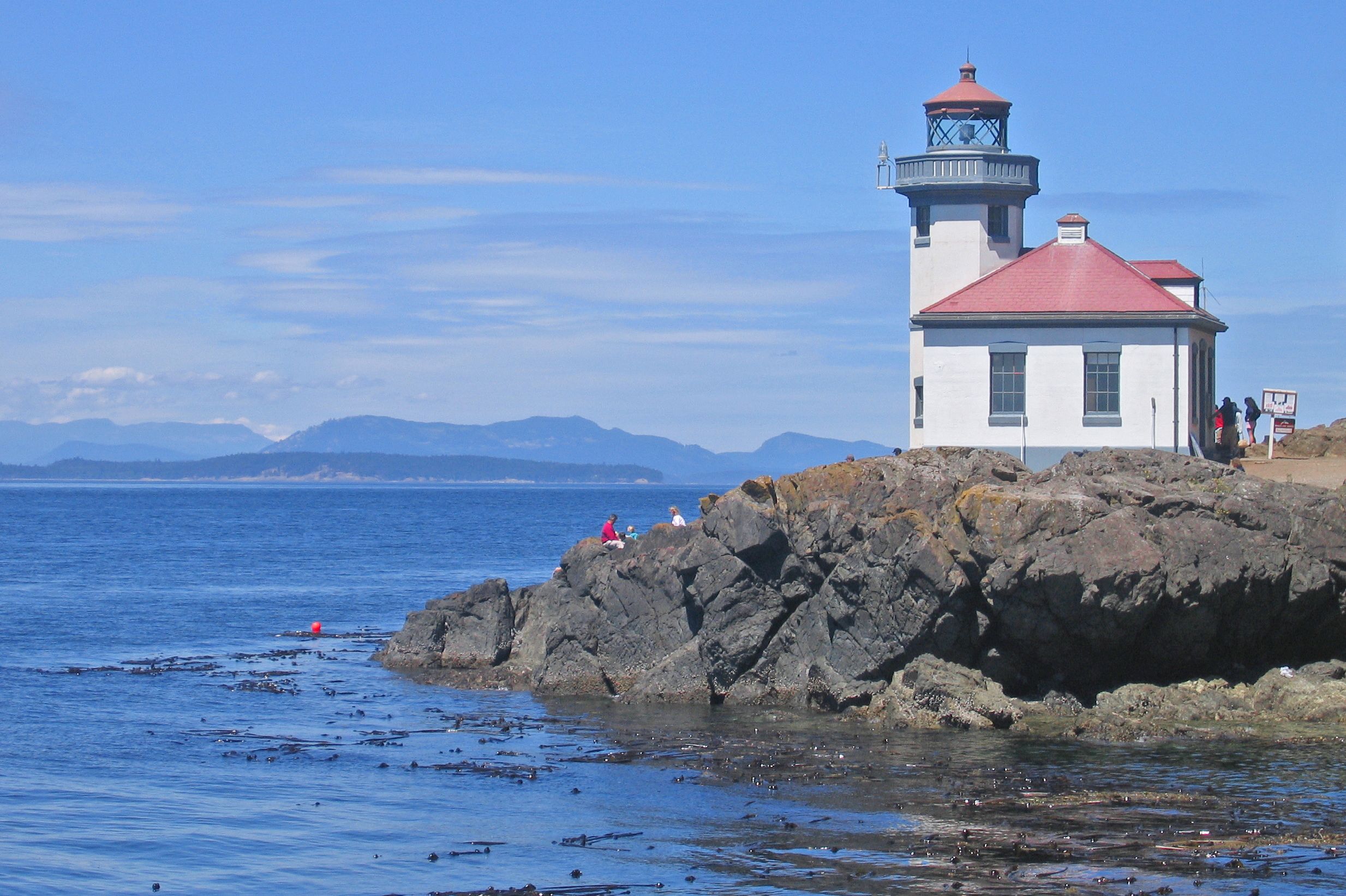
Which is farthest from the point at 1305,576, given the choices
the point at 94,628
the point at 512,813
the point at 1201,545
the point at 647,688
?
the point at 94,628

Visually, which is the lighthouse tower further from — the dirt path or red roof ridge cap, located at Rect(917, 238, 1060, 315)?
the dirt path

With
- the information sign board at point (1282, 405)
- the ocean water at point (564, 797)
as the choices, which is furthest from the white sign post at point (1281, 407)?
the ocean water at point (564, 797)

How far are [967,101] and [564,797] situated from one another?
88.0 feet

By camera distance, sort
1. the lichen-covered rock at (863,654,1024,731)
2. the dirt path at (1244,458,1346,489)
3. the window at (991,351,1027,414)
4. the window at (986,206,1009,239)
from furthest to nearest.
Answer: the window at (986,206,1009,239) < the window at (991,351,1027,414) < the dirt path at (1244,458,1346,489) < the lichen-covered rock at (863,654,1024,731)

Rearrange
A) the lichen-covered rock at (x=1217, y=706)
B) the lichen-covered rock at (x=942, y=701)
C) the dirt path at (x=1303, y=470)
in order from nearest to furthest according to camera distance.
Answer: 1. the lichen-covered rock at (x=1217, y=706)
2. the lichen-covered rock at (x=942, y=701)
3. the dirt path at (x=1303, y=470)

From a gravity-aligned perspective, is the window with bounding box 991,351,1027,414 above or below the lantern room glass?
below

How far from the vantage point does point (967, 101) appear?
41.9 meters

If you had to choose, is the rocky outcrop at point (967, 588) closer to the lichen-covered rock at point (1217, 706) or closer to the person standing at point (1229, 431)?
the lichen-covered rock at point (1217, 706)

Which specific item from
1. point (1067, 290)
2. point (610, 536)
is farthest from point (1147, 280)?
point (610, 536)

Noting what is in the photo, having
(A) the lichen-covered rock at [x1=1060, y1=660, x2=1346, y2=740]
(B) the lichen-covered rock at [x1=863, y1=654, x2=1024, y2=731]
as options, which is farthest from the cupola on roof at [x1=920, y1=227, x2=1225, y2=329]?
(B) the lichen-covered rock at [x1=863, y1=654, x2=1024, y2=731]

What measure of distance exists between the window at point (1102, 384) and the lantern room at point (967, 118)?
7.89m

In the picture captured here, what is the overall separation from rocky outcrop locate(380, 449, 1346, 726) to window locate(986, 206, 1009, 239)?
1030 centimetres

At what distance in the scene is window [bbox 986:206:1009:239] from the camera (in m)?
41.3

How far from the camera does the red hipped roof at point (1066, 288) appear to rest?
37.4 meters
